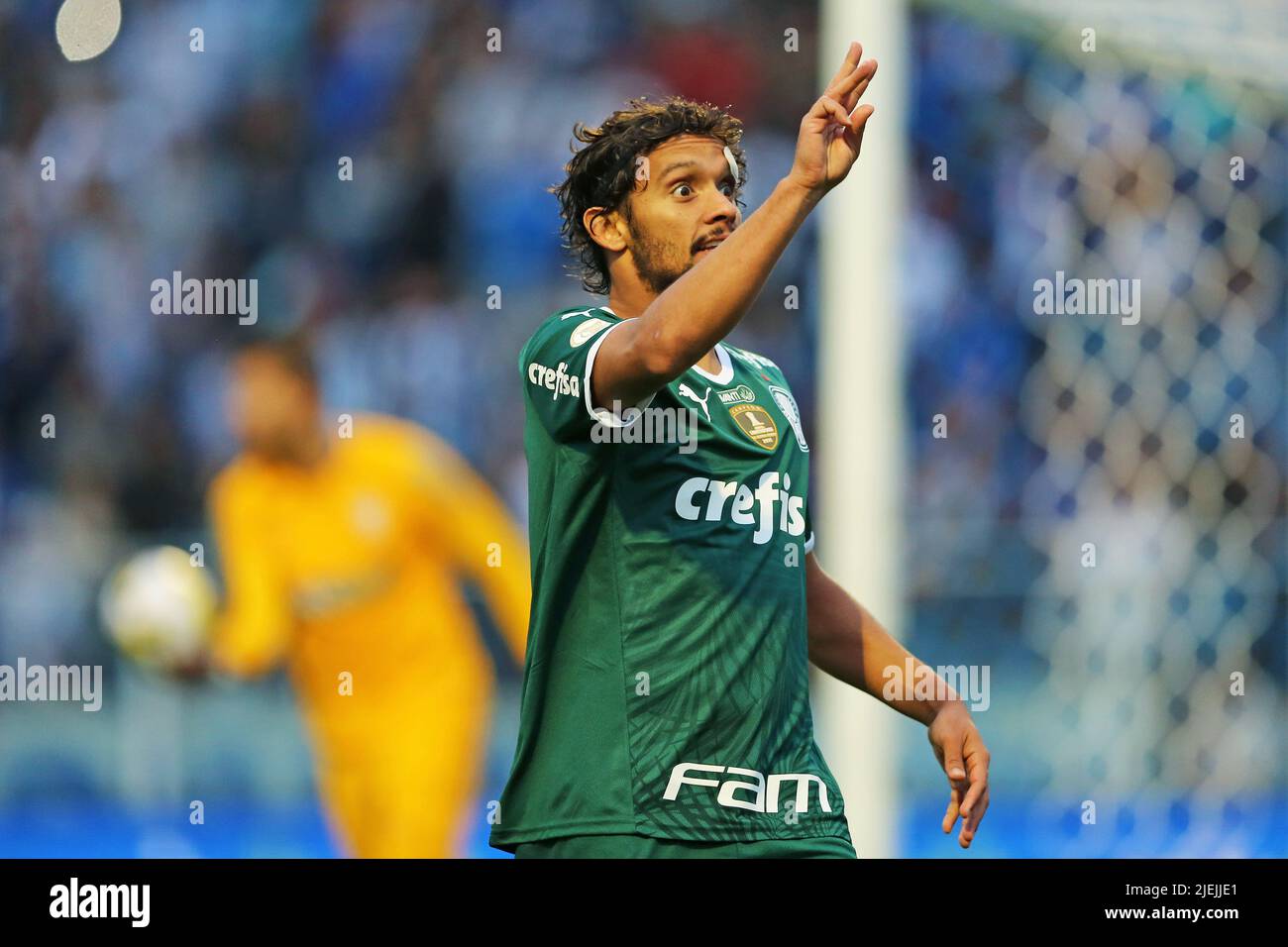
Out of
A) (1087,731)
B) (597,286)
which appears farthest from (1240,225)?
(597,286)

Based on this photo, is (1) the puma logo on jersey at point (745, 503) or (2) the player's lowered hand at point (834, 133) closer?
(2) the player's lowered hand at point (834, 133)

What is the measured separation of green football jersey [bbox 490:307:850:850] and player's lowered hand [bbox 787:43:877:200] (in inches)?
16.7

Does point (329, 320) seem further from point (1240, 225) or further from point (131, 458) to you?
point (1240, 225)

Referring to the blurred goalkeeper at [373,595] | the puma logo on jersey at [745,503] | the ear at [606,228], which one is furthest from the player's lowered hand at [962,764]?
the blurred goalkeeper at [373,595]

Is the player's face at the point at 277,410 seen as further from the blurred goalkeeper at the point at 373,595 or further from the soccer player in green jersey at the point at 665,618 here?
the soccer player in green jersey at the point at 665,618

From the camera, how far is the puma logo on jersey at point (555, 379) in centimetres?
278

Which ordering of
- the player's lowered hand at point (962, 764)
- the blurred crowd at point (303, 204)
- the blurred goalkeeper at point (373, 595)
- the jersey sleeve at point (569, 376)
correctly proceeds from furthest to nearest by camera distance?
the blurred crowd at point (303, 204) → the blurred goalkeeper at point (373, 595) → the player's lowered hand at point (962, 764) → the jersey sleeve at point (569, 376)

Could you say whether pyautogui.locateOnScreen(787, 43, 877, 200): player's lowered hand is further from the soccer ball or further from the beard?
the soccer ball

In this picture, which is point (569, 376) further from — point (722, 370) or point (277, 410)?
point (277, 410)

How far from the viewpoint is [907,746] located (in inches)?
289

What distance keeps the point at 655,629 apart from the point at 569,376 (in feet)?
1.43

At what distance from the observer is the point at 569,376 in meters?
2.79

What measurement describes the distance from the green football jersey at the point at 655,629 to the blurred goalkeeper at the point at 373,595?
3.16 meters

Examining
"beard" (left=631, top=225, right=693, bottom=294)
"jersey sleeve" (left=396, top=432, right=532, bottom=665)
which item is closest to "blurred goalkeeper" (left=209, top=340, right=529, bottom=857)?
"jersey sleeve" (left=396, top=432, right=532, bottom=665)
